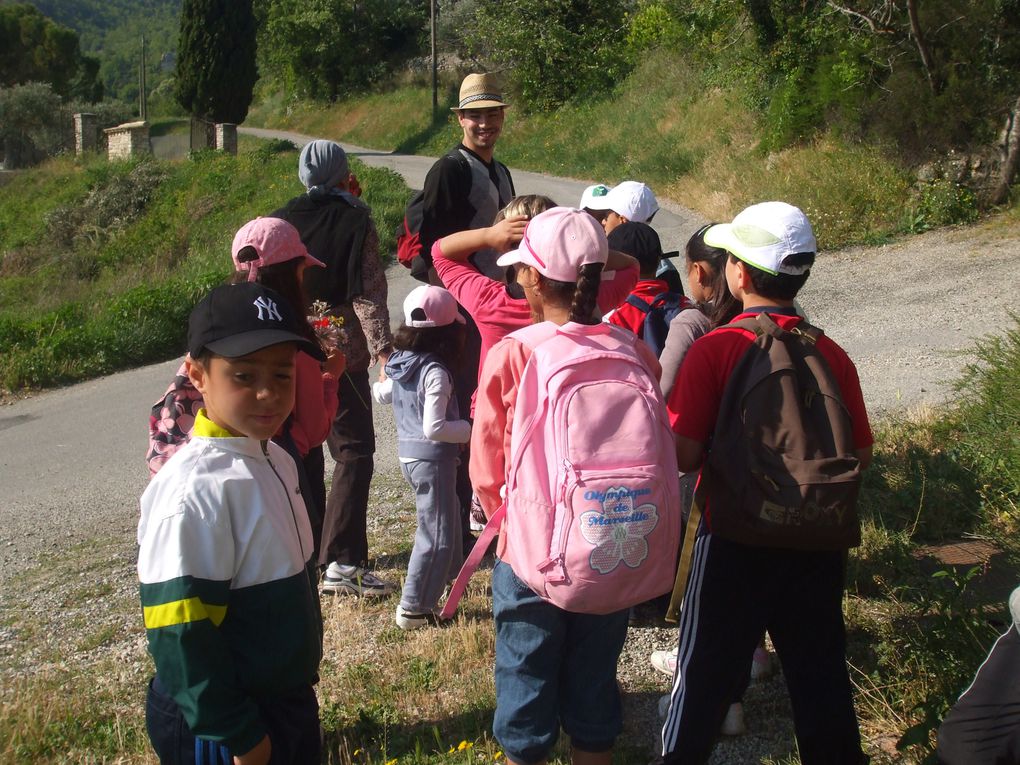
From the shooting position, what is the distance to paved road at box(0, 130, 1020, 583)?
6684 millimetres

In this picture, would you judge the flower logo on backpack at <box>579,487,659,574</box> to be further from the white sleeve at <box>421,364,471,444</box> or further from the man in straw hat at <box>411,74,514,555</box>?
the man in straw hat at <box>411,74,514,555</box>

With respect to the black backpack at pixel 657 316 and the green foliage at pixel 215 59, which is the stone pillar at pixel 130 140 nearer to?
the green foliage at pixel 215 59

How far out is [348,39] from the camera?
1758 inches

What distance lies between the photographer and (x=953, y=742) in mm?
1993

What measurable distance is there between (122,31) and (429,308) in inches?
7121

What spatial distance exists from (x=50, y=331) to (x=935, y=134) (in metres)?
12.1

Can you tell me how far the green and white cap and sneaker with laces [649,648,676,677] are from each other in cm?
162

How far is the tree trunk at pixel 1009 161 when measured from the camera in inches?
527

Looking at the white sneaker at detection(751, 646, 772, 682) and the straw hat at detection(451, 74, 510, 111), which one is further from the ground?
the straw hat at detection(451, 74, 510, 111)

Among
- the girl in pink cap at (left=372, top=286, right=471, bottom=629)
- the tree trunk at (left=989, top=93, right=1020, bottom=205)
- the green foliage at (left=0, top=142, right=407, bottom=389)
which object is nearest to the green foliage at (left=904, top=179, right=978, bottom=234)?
the tree trunk at (left=989, top=93, right=1020, bottom=205)

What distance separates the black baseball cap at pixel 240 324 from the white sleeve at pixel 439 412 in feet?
5.53

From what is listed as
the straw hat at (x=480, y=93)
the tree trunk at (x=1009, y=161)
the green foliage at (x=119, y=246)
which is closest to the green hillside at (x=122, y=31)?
the green foliage at (x=119, y=246)

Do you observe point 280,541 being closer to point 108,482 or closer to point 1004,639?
point 1004,639

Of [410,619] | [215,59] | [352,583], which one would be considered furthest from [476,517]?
[215,59]
